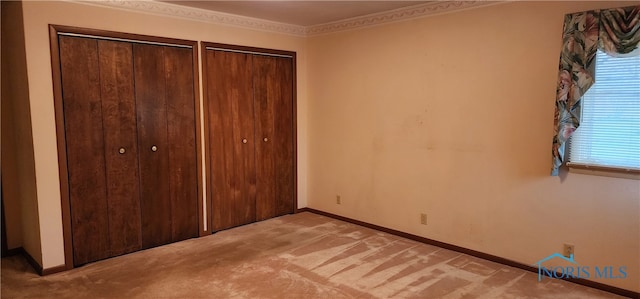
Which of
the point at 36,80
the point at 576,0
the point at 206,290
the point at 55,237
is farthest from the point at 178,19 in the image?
the point at 576,0

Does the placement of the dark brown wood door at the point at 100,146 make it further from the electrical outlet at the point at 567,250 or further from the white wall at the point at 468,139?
the electrical outlet at the point at 567,250

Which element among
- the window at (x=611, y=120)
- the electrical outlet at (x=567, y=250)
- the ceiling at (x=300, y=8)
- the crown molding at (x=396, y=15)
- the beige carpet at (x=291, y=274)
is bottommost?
the beige carpet at (x=291, y=274)

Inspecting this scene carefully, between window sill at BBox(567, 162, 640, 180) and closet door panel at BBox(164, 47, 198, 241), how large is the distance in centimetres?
331

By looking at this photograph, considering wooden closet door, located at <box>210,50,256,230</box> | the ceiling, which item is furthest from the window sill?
wooden closet door, located at <box>210,50,256,230</box>

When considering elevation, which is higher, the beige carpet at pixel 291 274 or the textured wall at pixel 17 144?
the textured wall at pixel 17 144

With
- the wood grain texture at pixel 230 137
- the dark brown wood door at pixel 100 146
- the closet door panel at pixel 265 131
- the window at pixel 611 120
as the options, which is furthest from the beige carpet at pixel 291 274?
the window at pixel 611 120

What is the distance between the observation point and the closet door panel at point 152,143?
359cm

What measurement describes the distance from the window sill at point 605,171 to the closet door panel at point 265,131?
3002mm

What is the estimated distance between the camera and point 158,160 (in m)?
3.75

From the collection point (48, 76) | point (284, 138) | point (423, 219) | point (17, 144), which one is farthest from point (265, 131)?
point (17, 144)

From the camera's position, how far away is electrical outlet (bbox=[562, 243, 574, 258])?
3.03 metres

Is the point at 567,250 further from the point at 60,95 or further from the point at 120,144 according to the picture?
the point at 60,95

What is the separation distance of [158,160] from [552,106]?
339 centimetres

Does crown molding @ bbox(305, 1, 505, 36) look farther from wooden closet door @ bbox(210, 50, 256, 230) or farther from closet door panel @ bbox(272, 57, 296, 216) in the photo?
wooden closet door @ bbox(210, 50, 256, 230)
